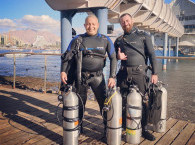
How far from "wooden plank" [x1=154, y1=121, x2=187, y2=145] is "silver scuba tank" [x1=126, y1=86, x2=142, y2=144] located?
486 mm

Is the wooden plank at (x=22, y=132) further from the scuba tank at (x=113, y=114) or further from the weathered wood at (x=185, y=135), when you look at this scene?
the weathered wood at (x=185, y=135)

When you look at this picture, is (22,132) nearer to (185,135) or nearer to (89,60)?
(89,60)

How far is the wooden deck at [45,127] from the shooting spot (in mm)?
3165

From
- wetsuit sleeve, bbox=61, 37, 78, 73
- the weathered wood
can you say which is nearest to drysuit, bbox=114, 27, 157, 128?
the weathered wood

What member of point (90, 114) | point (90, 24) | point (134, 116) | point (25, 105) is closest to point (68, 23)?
point (25, 105)

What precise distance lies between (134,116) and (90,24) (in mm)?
1748

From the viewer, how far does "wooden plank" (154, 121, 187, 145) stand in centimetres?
316

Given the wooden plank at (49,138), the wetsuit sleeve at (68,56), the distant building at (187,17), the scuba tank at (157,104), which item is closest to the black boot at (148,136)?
the scuba tank at (157,104)

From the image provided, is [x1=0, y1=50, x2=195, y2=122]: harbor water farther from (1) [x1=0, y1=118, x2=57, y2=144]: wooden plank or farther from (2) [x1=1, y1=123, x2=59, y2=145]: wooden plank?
(1) [x1=0, y1=118, x2=57, y2=144]: wooden plank

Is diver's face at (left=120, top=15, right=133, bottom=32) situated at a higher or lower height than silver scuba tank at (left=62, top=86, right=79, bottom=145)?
higher

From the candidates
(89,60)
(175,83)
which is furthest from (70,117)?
(175,83)

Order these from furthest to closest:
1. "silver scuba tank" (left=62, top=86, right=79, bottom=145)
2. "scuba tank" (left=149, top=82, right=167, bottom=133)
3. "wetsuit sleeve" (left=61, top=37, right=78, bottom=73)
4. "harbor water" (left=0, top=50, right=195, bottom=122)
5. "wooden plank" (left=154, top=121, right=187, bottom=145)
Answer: "harbor water" (left=0, top=50, right=195, bottom=122) → "scuba tank" (left=149, top=82, right=167, bottom=133) → "wooden plank" (left=154, top=121, right=187, bottom=145) → "wetsuit sleeve" (left=61, top=37, right=78, bottom=73) → "silver scuba tank" (left=62, top=86, right=79, bottom=145)

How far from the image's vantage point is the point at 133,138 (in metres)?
3.02

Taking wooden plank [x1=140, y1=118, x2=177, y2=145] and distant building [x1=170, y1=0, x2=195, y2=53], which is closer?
wooden plank [x1=140, y1=118, x2=177, y2=145]
